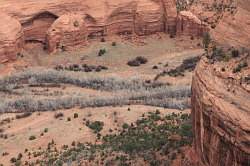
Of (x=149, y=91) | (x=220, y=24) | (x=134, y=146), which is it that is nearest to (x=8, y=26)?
(x=149, y=91)

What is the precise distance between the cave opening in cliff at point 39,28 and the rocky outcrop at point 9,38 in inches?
56.0

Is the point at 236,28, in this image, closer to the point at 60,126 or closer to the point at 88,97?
the point at 60,126

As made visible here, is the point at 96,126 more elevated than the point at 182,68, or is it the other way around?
the point at 96,126

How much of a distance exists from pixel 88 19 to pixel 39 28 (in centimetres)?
426

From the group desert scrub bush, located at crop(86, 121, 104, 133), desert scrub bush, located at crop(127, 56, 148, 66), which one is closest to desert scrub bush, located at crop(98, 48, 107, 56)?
desert scrub bush, located at crop(127, 56, 148, 66)

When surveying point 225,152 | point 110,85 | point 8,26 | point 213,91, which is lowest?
point 110,85

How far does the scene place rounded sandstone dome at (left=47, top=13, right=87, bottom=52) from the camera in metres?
52.5

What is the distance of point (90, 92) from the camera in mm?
46156

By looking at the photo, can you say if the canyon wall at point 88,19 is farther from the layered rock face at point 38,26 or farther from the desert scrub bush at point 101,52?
the desert scrub bush at point 101,52

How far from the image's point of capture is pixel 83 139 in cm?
3516

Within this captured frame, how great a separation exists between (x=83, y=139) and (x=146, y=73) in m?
15.6

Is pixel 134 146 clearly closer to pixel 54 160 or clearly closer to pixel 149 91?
pixel 54 160

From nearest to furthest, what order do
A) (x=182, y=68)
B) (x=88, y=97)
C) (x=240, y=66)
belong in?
(x=240, y=66)
(x=88, y=97)
(x=182, y=68)

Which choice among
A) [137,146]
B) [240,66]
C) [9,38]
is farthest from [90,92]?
[240,66]
